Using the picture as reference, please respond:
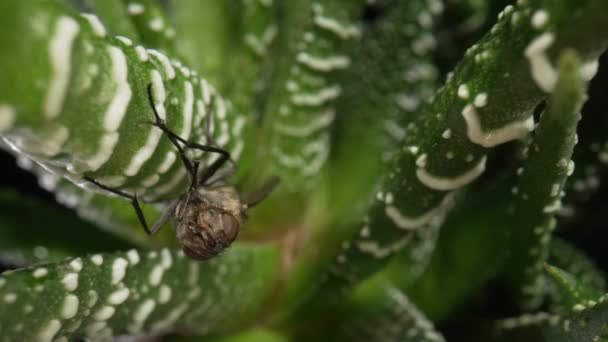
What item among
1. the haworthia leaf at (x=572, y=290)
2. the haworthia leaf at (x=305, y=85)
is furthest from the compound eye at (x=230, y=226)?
the haworthia leaf at (x=572, y=290)

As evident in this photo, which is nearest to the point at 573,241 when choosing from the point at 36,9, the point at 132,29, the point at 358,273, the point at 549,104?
the point at 358,273

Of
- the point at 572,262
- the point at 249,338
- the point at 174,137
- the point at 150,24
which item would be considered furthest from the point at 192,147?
the point at 572,262

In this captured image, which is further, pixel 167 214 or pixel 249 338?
pixel 249 338

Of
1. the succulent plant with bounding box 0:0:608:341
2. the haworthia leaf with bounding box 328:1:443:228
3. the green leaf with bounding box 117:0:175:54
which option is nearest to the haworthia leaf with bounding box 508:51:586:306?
the succulent plant with bounding box 0:0:608:341

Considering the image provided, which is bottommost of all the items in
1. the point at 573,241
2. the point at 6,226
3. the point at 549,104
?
the point at 6,226

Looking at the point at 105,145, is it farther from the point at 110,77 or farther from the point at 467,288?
the point at 467,288

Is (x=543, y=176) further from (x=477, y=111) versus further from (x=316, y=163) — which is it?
(x=316, y=163)

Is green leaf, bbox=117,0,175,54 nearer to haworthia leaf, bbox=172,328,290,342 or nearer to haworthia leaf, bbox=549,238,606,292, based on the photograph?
haworthia leaf, bbox=172,328,290,342
